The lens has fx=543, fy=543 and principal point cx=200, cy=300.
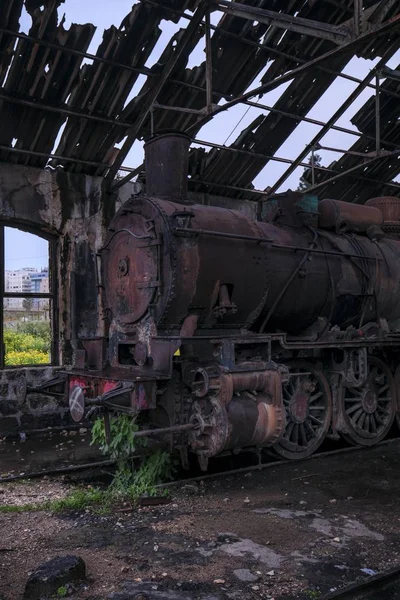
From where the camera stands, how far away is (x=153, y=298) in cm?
569

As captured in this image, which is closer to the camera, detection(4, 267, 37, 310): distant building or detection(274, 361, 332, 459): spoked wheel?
detection(274, 361, 332, 459): spoked wheel

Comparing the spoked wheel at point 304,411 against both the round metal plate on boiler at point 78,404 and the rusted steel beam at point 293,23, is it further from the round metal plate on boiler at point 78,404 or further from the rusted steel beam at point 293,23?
the rusted steel beam at point 293,23

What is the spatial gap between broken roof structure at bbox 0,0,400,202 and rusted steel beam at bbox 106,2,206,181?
18mm

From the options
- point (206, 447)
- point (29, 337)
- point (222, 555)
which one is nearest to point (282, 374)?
point (206, 447)

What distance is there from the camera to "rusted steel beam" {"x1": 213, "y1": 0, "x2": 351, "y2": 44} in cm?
707

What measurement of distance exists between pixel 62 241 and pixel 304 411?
5079 mm

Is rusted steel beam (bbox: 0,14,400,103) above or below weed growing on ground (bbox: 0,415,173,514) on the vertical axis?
above

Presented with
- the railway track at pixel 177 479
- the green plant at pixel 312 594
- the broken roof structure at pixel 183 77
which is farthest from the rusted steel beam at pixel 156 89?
the green plant at pixel 312 594

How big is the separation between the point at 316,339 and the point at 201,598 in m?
4.21

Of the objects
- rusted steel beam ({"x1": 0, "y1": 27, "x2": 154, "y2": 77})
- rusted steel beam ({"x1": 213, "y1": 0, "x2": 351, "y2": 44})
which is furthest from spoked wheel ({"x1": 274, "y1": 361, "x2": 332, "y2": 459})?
rusted steel beam ({"x1": 0, "y1": 27, "x2": 154, "y2": 77})

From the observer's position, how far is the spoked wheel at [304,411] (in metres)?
6.73

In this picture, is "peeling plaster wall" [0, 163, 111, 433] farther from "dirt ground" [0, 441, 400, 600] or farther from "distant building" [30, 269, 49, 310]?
"dirt ground" [0, 441, 400, 600]

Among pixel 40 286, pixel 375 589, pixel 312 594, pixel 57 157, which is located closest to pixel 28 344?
pixel 40 286

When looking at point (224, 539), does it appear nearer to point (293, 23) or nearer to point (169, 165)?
point (169, 165)
